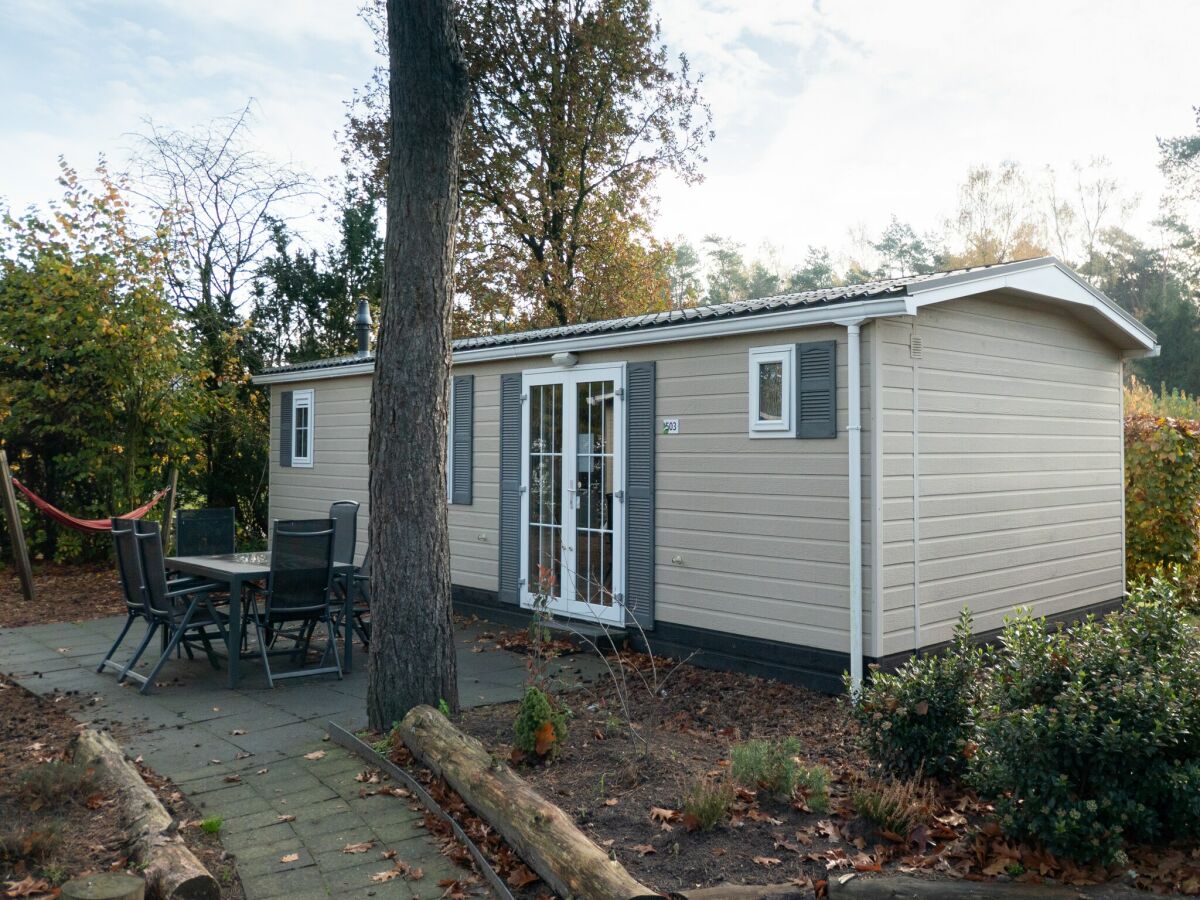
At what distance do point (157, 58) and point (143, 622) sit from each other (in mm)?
7585

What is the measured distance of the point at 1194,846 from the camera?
10.4 feet

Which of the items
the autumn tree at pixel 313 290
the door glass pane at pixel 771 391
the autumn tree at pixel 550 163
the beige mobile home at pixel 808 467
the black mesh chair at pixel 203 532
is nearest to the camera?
the beige mobile home at pixel 808 467

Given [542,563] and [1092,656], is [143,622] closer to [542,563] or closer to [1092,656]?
[542,563]

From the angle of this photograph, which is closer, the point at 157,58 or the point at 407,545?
the point at 407,545

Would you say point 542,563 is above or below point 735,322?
below

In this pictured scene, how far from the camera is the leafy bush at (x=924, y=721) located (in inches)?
149

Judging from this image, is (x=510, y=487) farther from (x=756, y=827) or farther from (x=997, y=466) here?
(x=756, y=827)

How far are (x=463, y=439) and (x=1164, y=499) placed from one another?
6.65 m

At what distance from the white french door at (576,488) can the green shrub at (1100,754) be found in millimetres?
3841

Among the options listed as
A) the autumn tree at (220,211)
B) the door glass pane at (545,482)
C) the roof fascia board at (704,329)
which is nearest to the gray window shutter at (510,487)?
the door glass pane at (545,482)

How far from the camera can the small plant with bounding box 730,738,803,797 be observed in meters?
3.66

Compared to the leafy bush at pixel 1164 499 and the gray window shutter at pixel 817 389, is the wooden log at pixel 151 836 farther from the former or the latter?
the leafy bush at pixel 1164 499

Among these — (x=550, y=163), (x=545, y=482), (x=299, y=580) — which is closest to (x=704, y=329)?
(x=545, y=482)

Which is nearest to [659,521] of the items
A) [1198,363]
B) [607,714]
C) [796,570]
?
[796,570]
